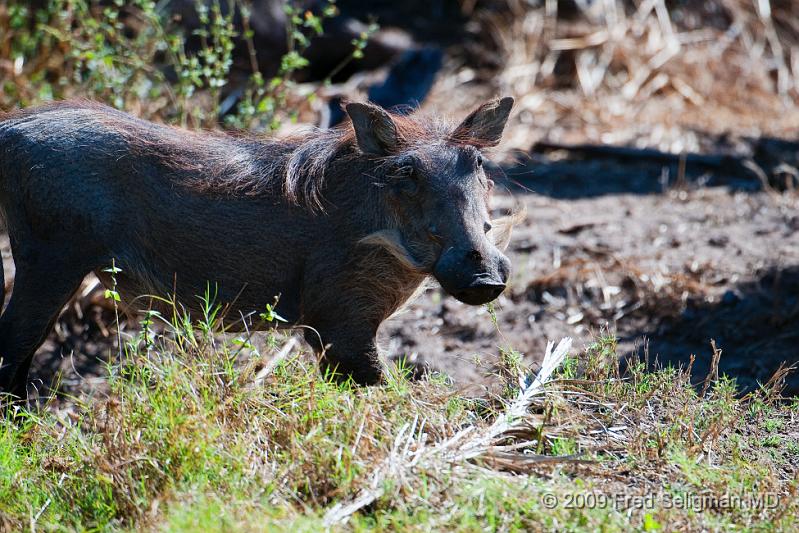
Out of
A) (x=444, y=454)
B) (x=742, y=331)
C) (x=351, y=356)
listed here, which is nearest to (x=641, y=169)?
(x=742, y=331)

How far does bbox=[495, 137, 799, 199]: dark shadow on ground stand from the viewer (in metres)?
6.95

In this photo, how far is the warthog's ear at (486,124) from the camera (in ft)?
11.9

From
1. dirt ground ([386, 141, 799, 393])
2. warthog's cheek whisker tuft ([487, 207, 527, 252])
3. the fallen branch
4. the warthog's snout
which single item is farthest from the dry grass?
the fallen branch

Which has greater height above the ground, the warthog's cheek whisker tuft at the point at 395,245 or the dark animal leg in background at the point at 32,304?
the warthog's cheek whisker tuft at the point at 395,245

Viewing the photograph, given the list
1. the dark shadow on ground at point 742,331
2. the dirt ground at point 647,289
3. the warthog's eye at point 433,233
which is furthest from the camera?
the dirt ground at point 647,289

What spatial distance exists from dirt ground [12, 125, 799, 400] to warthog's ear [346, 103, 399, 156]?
0.58 m

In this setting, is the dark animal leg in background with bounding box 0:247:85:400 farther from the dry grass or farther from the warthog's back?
the dry grass

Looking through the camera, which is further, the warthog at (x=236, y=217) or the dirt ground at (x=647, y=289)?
the dirt ground at (x=647, y=289)

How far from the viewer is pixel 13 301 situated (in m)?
3.64

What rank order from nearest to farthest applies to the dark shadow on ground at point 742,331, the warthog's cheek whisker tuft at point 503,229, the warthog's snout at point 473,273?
1. the warthog's snout at point 473,273
2. the warthog's cheek whisker tuft at point 503,229
3. the dark shadow on ground at point 742,331

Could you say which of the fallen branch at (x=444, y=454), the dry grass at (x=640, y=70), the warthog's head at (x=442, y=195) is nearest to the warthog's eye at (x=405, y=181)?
the warthog's head at (x=442, y=195)

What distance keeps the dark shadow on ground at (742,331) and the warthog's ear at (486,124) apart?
1.47 metres

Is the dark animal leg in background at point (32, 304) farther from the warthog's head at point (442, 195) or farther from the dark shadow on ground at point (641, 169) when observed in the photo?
the dark shadow on ground at point (641, 169)

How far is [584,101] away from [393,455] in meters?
6.41
